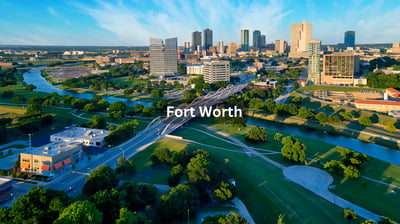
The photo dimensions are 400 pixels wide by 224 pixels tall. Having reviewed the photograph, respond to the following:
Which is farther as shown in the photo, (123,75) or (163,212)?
(123,75)

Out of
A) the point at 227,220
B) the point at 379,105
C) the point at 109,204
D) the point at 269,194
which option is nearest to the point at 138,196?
the point at 109,204

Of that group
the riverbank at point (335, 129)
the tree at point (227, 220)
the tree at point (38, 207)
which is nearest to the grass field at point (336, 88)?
the riverbank at point (335, 129)

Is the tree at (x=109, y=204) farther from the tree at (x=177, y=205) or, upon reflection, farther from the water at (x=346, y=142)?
the water at (x=346, y=142)

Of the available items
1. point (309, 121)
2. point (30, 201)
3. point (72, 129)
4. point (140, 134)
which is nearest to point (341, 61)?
point (309, 121)

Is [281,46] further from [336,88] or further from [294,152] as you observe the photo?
[294,152]

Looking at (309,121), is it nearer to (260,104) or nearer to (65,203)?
(260,104)

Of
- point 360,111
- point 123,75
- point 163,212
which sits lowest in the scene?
point 163,212

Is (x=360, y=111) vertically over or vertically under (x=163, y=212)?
over
